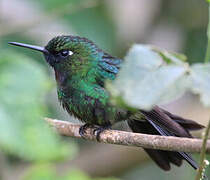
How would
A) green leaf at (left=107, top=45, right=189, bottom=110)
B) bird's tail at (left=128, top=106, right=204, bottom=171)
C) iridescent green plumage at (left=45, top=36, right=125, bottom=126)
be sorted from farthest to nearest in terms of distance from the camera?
1. iridescent green plumage at (left=45, top=36, right=125, bottom=126)
2. bird's tail at (left=128, top=106, right=204, bottom=171)
3. green leaf at (left=107, top=45, right=189, bottom=110)

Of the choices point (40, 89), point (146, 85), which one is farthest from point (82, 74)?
point (146, 85)

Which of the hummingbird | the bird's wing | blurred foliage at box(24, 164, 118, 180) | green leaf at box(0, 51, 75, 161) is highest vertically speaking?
green leaf at box(0, 51, 75, 161)

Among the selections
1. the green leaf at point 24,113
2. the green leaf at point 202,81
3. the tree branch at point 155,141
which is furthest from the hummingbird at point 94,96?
the green leaf at point 202,81

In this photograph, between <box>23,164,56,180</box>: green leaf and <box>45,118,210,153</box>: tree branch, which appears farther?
<box>23,164,56,180</box>: green leaf

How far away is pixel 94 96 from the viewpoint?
313 centimetres

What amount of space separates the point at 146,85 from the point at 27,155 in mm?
858

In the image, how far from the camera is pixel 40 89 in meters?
2.33

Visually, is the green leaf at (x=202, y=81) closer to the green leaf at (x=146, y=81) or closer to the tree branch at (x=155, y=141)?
the green leaf at (x=146, y=81)

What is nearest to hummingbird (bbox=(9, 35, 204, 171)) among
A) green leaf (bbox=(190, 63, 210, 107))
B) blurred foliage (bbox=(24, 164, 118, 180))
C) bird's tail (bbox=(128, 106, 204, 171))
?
bird's tail (bbox=(128, 106, 204, 171))

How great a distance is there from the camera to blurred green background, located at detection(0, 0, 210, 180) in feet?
9.41

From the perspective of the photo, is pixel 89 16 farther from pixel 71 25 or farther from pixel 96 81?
pixel 96 81

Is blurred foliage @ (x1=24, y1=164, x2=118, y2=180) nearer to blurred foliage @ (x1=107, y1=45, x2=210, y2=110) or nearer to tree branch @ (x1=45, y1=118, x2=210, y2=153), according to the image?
tree branch @ (x1=45, y1=118, x2=210, y2=153)

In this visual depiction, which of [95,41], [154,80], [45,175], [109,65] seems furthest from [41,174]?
[95,41]

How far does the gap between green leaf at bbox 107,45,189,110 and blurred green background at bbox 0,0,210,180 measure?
103cm
